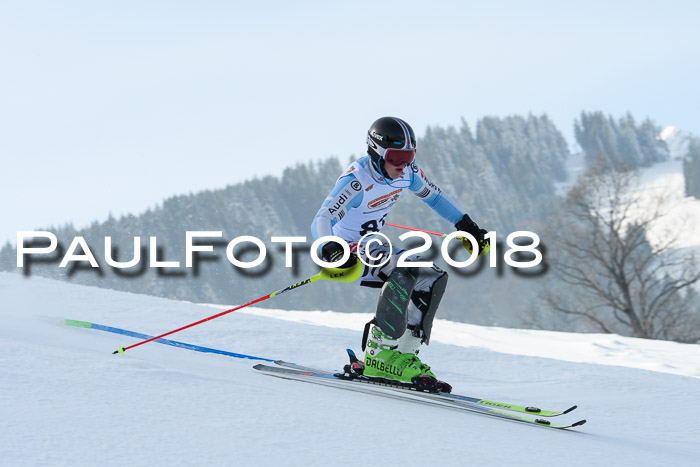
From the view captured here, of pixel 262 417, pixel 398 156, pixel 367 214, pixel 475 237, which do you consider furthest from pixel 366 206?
pixel 262 417

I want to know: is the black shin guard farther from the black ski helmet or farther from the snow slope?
the black ski helmet

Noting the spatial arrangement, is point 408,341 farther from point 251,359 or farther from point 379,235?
point 251,359

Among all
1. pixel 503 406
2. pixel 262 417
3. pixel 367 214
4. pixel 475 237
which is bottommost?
pixel 503 406

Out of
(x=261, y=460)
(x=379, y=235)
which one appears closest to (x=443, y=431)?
(x=261, y=460)

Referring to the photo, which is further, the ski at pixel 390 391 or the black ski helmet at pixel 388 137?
the black ski helmet at pixel 388 137

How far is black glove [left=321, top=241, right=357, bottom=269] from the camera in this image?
426cm

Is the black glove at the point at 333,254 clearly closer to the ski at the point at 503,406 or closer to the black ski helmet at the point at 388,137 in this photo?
the black ski helmet at the point at 388,137

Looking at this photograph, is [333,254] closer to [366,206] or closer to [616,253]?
[366,206]

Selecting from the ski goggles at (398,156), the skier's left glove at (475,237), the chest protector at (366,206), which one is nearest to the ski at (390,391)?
the chest protector at (366,206)

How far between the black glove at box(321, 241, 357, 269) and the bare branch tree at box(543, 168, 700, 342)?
2036 cm

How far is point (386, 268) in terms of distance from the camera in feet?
15.0

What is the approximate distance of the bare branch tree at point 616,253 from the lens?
2366 centimetres

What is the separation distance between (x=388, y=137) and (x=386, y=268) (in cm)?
89

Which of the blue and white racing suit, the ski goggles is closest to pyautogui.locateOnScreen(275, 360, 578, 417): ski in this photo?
the blue and white racing suit
